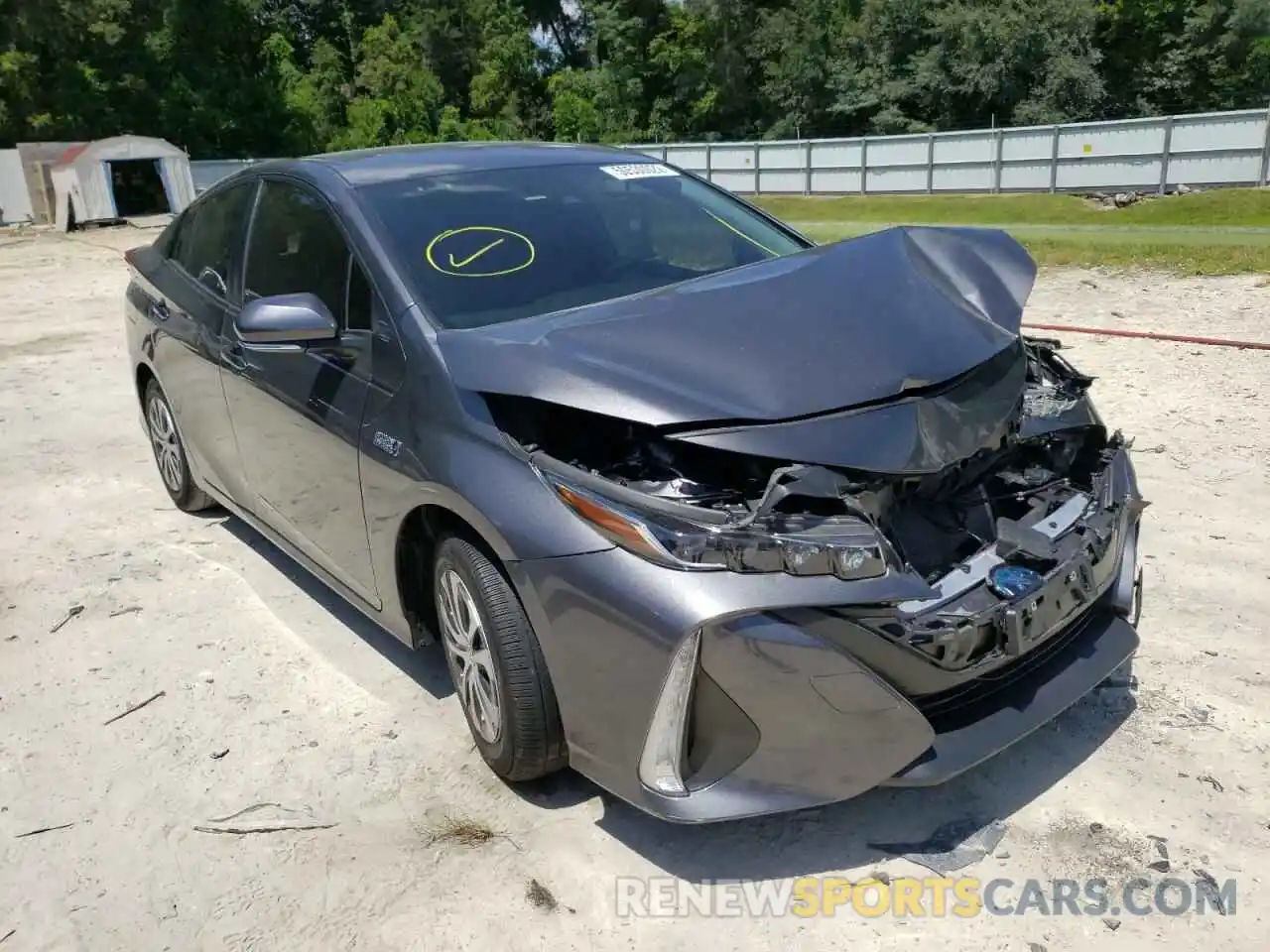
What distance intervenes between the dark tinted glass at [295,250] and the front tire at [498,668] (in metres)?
1.02

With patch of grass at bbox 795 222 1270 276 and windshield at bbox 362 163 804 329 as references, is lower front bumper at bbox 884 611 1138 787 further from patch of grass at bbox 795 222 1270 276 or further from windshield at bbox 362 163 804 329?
patch of grass at bbox 795 222 1270 276

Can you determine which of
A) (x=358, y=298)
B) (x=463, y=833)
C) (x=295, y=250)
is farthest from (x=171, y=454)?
(x=463, y=833)

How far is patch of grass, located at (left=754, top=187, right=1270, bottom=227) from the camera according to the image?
65.6 feet

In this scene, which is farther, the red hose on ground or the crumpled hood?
the red hose on ground

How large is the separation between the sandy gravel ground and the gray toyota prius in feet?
0.97

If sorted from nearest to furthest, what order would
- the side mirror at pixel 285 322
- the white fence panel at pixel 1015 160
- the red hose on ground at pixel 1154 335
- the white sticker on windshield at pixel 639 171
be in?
the side mirror at pixel 285 322
the white sticker on windshield at pixel 639 171
the red hose on ground at pixel 1154 335
the white fence panel at pixel 1015 160

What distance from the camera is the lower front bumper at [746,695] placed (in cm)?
228

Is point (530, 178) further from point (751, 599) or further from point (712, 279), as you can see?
point (751, 599)

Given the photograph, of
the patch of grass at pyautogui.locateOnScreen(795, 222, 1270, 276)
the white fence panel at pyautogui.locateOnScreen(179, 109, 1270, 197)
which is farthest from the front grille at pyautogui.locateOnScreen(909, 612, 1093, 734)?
the white fence panel at pyautogui.locateOnScreen(179, 109, 1270, 197)

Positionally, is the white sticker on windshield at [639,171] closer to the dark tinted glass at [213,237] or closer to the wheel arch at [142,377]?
the dark tinted glass at [213,237]

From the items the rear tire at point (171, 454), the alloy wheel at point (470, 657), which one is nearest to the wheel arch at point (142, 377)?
the rear tire at point (171, 454)

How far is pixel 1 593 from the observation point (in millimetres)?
4488

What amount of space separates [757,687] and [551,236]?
1.86 meters

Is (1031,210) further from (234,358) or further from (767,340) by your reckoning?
(767,340)
